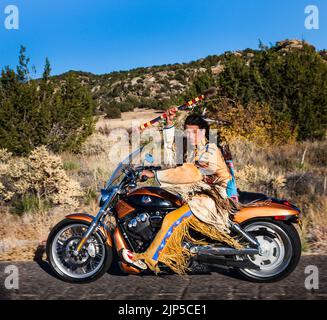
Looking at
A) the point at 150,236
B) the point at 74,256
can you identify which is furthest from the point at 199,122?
the point at 74,256

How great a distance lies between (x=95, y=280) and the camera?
16.2 feet

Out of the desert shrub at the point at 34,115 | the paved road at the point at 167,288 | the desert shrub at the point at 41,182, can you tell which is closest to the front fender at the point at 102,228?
the paved road at the point at 167,288

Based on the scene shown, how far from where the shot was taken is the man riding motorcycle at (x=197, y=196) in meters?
4.66

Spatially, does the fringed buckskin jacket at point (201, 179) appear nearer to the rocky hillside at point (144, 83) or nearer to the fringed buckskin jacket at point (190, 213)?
the fringed buckskin jacket at point (190, 213)

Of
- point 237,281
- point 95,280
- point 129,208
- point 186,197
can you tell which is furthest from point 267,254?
point 95,280

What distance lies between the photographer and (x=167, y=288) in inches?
182

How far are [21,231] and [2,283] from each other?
2132 millimetres

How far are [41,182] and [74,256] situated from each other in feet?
15.1

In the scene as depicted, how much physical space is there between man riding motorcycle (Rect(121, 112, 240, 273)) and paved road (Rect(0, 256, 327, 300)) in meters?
0.21

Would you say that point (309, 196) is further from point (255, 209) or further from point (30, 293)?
point (30, 293)

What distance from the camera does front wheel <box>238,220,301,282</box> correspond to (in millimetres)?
4645

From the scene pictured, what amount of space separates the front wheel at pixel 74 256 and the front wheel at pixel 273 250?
142 centimetres

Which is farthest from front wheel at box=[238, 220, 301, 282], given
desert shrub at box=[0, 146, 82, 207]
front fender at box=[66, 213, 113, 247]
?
desert shrub at box=[0, 146, 82, 207]

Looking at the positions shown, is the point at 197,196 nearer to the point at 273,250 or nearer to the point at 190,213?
the point at 190,213
